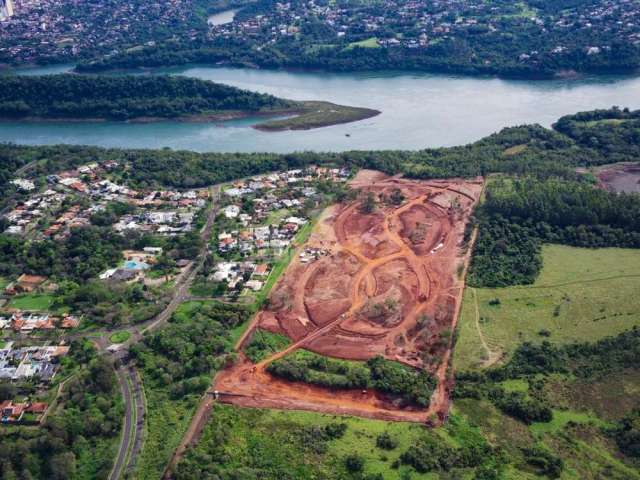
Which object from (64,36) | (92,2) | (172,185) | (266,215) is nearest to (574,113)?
(266,215)

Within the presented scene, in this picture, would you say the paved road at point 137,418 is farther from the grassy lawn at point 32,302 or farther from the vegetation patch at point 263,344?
the grassy lawn at point 32,302

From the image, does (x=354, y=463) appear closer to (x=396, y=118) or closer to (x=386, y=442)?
(x=386, y=442)

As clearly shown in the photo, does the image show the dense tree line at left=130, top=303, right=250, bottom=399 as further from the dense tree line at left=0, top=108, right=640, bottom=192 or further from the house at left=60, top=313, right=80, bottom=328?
the dense tree line at left=0, top=108, right=640, bottom=192

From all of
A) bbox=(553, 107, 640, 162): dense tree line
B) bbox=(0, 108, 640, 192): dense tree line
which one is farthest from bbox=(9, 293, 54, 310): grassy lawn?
bbox=(553, 107, 640, 162): dense tree line

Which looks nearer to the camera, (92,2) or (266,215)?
(266,215)

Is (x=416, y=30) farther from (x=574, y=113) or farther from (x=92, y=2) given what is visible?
(x=92, y=2)

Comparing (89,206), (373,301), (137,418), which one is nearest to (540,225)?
(373,301)
